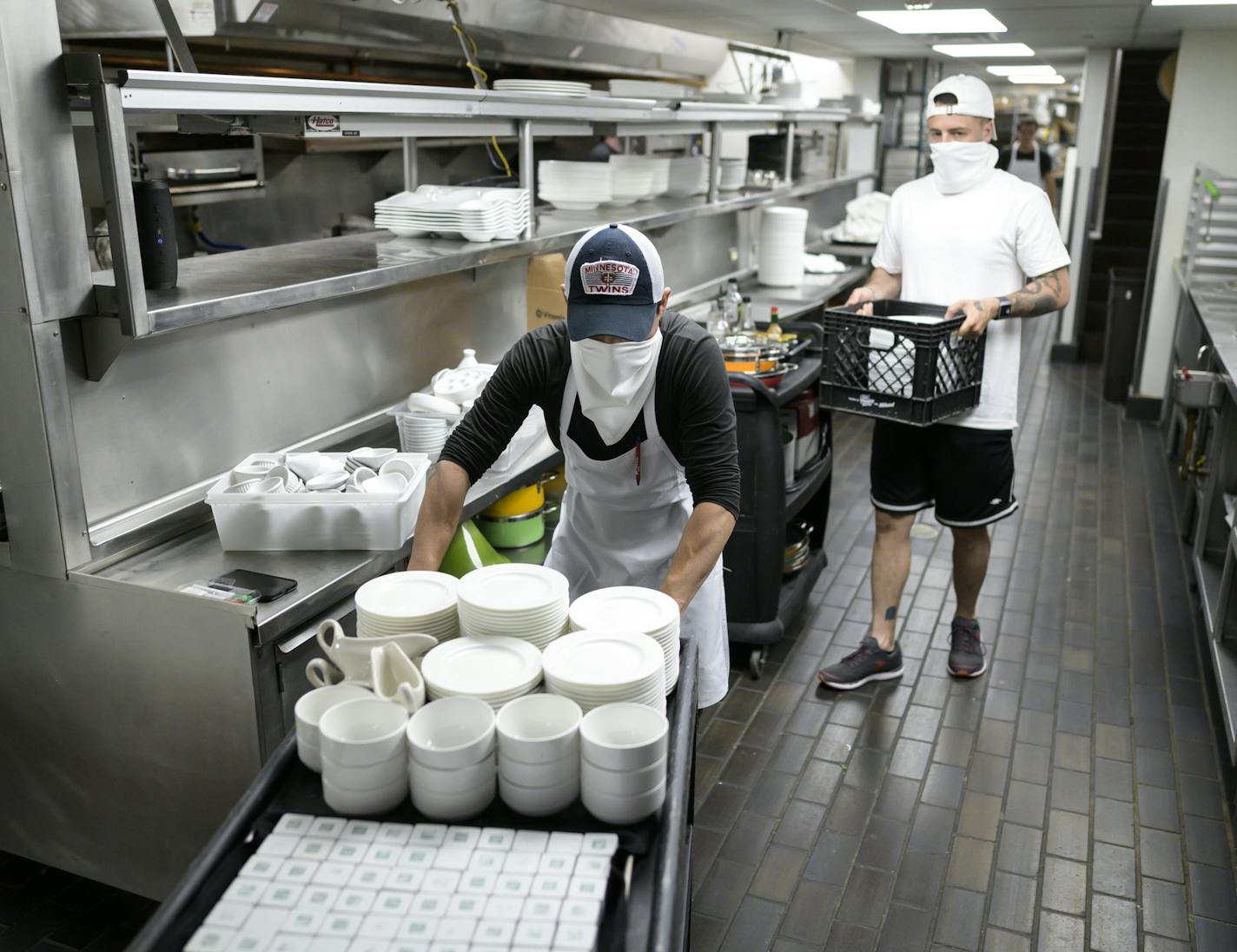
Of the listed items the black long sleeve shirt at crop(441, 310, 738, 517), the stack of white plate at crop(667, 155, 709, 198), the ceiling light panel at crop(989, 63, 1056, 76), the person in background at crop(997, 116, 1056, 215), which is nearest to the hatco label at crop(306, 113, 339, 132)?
the black long sleeve shirt at crop(441, 310, 738, 517)

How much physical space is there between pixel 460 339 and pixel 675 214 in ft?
4.49

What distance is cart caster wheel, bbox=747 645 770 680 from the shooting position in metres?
3.88

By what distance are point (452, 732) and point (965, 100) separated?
2884mm

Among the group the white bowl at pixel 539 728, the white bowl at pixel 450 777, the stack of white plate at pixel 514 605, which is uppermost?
the stack of white plate at pixel 514 605

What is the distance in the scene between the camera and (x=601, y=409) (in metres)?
2.39

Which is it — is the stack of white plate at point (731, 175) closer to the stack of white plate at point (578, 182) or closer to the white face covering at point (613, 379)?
the stack of white plate at point (578, 182)

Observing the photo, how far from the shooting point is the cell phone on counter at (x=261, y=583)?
235 cm

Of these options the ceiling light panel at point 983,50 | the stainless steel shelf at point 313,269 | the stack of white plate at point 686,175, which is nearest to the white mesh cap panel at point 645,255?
the stainless steel shelf at point 313,269

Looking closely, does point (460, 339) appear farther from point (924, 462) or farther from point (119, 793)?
point (119, 793)

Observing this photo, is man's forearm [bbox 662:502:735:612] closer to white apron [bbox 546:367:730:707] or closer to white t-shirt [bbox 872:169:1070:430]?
white apron [bbox 546:367:730:707]

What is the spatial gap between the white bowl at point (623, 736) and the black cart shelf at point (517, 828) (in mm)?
98

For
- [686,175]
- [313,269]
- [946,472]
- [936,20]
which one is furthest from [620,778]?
[936,20]

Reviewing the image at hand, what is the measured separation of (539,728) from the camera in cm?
164

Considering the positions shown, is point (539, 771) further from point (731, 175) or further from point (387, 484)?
point (731, 175)
